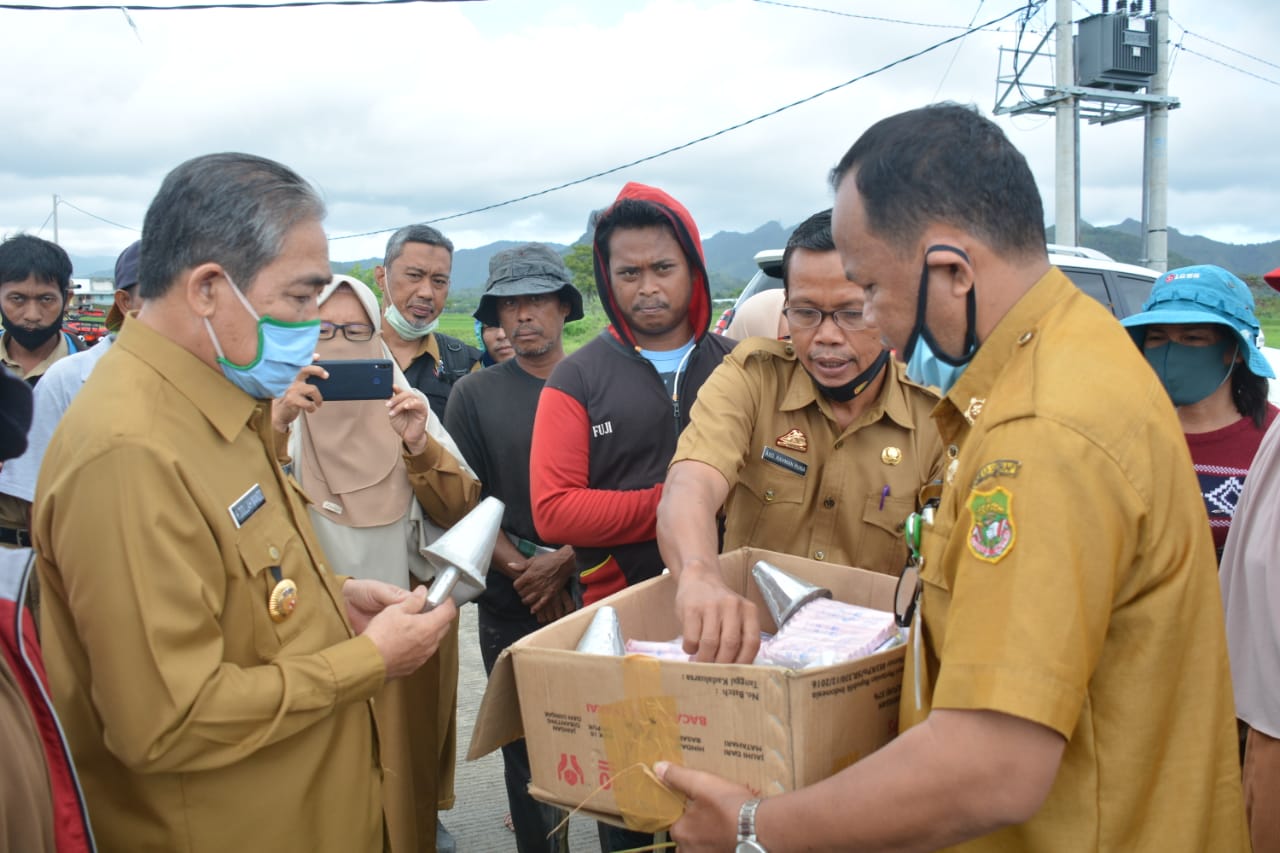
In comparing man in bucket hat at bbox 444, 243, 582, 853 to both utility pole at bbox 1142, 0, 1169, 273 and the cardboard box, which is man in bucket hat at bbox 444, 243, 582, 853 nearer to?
the cardboard box

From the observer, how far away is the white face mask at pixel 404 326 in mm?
4629

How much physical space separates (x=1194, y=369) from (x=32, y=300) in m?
5.38

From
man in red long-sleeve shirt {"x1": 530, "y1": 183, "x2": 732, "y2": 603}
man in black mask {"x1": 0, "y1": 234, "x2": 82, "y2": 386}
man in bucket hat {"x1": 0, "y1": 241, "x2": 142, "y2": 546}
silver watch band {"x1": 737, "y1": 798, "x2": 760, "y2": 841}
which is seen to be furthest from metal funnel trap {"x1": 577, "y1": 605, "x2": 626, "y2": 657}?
man in black mask {"x1": 0, "y1": 234, "x2": 82, "y2": 386}

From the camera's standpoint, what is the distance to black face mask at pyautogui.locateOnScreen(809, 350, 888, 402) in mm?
2410

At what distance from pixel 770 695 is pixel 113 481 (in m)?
1.15

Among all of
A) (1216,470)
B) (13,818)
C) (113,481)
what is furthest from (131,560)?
(1216,470)

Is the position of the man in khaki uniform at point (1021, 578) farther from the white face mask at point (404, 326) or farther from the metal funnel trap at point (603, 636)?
the white face mask at point (404, 326)

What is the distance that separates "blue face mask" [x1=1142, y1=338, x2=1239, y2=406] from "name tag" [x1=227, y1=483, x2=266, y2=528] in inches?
108

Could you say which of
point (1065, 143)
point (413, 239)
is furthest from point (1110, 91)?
point (413, 239)

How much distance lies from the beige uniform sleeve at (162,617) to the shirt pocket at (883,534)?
136 cm

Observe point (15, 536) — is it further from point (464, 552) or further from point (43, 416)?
point (464, 552)

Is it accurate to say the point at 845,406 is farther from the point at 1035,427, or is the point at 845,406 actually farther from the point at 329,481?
the point at 329,481

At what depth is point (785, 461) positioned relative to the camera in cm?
246

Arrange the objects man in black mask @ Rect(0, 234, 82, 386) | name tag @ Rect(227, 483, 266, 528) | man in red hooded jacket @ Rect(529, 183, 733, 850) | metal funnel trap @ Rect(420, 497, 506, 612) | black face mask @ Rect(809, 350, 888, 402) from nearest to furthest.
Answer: name tag @ Rect(227, 483, 266, 528) → metal funnel trap @ Rect(420, 497, 506, 612) → black face mask @ Rect(809, 350, 888, 402) → man in red hooded jacket @ Rect(529, 183, 733, 850) → man in black mask @ Rect(0, 234, 82, 386)
